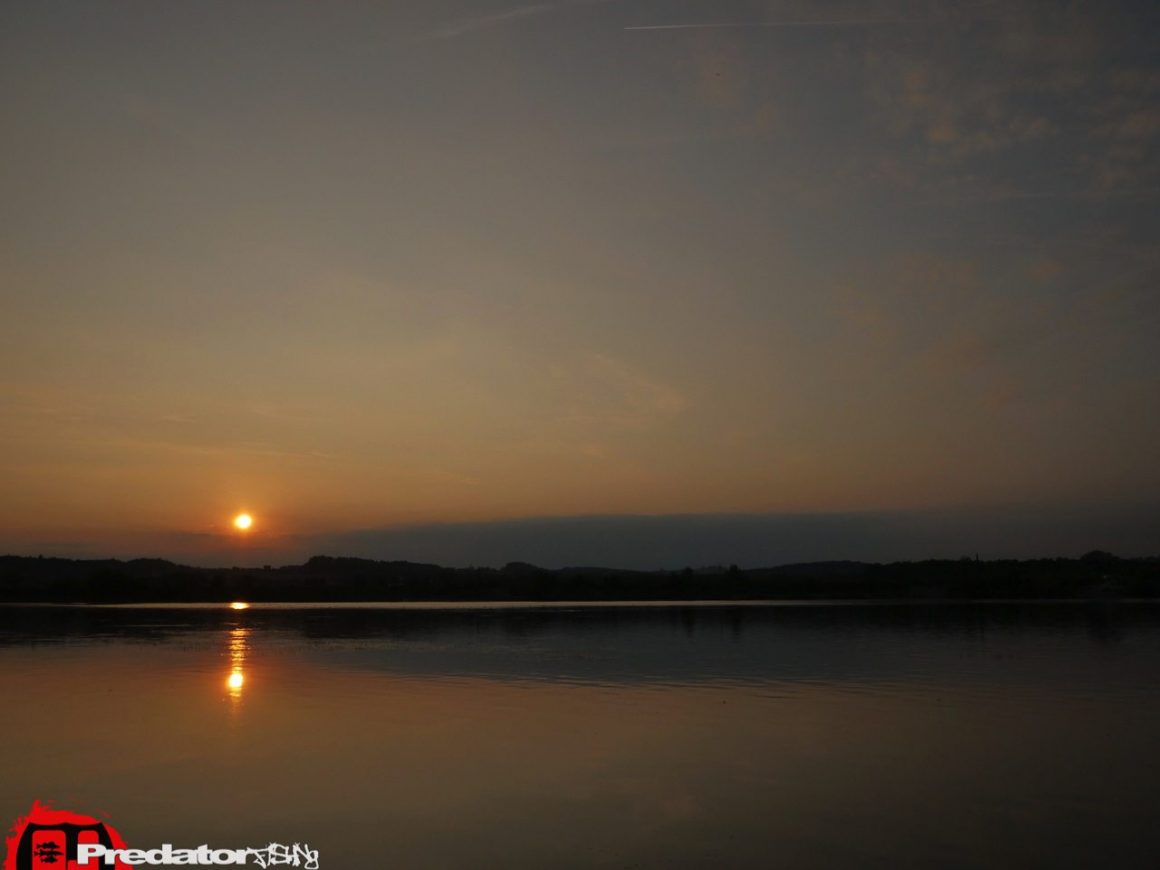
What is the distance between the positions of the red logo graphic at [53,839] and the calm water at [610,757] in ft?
1.67

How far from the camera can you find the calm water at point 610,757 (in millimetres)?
12125

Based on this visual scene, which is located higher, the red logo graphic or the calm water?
the red logo graphic

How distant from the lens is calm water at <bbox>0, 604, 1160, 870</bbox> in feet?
39.8

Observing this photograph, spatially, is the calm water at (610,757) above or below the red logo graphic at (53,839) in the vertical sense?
below

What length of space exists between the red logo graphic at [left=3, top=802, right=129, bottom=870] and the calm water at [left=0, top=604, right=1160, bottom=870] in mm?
508

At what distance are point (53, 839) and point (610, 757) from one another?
8512mm

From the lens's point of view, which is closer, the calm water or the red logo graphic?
the red logo graphic

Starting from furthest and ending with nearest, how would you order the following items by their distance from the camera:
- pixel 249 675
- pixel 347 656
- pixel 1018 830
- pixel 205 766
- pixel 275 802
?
pixel 347 656
pixel 249 675
pixel 205 766
pixel 275 802
pixel 1018 830

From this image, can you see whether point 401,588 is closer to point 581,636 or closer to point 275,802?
point 581,636

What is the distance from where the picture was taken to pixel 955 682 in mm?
27625

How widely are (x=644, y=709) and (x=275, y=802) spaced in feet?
33.7

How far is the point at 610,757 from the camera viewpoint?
669 inches

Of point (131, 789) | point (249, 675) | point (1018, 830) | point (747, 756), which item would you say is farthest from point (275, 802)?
point (249, 675)

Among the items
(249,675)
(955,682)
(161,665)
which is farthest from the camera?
(161,665)
